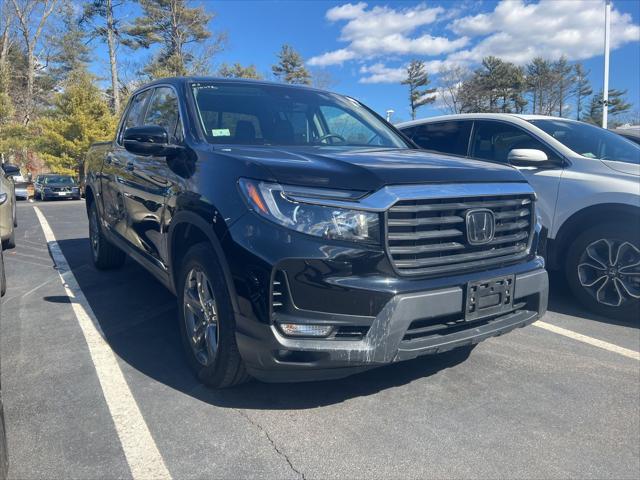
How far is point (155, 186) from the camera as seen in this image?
3.63 metres

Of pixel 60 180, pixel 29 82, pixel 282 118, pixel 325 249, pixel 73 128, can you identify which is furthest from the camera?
pixel 29 82

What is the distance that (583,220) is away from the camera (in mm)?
4523

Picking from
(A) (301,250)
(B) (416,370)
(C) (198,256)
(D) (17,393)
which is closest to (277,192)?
(A) (301,250)

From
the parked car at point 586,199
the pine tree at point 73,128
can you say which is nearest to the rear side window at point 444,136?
the parked car at point 586,199

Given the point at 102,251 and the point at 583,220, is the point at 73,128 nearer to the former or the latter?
the point at 102,251

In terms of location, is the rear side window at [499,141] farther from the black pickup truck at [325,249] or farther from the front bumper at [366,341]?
the front bumper at [366,341]

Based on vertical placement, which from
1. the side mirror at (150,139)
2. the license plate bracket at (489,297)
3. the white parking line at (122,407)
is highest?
the side mirror at (150,139)

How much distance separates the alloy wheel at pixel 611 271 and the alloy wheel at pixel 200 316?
3351mm

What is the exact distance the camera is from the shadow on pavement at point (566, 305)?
4.44 metres

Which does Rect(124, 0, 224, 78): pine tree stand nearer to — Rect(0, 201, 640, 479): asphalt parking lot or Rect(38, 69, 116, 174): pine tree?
Rect(38, 69, 116, 174): pine tree

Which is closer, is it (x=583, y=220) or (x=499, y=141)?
(x=583, y=220)

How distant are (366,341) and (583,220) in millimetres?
3050

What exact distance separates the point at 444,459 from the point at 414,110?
186 feet

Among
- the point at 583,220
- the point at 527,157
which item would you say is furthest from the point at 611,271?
the point at 527,157
